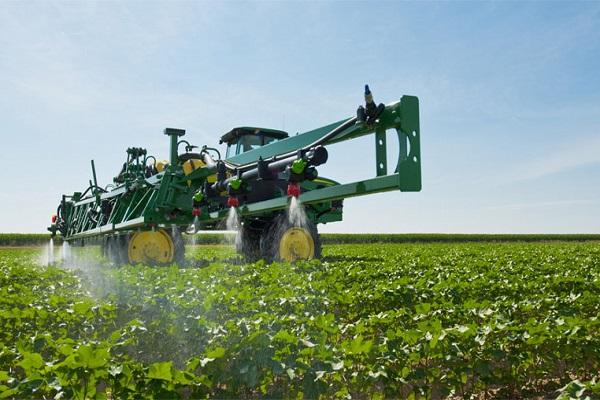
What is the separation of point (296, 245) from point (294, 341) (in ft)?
23.2

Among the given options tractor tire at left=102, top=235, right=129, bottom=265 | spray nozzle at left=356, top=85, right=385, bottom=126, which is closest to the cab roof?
tractor tire at left=102, top=235, right=129, bottom=265

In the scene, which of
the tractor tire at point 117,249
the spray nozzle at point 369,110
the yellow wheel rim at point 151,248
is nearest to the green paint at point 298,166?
the spray nozzle at point 369,110

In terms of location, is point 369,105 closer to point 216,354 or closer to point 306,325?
point 306,325

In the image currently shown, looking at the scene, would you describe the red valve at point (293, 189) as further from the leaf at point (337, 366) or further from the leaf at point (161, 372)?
the leaf at point (161, 372)

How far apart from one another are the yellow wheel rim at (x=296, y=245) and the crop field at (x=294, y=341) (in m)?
2.40

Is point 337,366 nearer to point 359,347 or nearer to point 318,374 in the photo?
point 318,374

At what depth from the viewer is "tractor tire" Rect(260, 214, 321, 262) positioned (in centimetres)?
1078

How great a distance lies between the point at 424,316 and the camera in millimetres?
5266

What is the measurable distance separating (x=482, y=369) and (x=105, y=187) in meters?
12.1

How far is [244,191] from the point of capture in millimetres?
9266

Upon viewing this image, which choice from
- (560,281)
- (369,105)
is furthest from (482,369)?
(560,281)

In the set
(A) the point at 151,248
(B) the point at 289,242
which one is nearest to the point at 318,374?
(B) the point at 289,242

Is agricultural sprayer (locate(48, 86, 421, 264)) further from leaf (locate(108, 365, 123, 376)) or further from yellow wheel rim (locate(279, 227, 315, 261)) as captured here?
leaf (locate(108, 365, 123, 376))

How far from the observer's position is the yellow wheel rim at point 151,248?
11.7m
